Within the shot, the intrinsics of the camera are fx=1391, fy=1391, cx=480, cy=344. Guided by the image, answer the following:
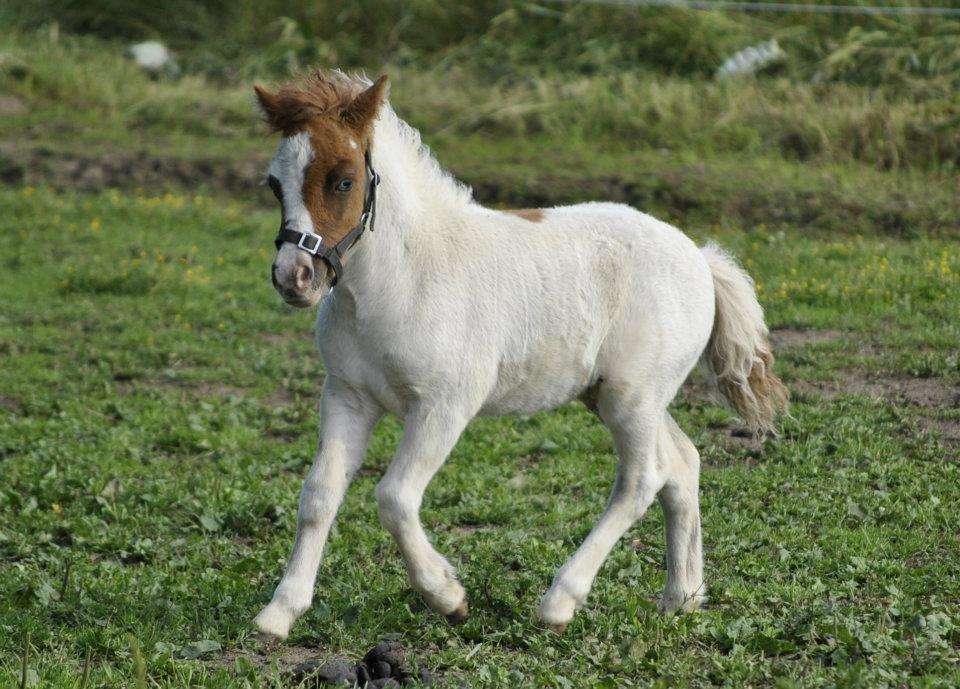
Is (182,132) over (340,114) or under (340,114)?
under

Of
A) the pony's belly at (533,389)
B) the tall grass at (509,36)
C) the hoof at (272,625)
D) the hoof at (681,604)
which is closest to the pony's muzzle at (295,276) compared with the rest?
the pony's belly at (533,389)

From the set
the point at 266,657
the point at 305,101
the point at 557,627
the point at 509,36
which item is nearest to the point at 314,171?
the point at 305,101

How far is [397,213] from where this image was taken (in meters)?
5.04

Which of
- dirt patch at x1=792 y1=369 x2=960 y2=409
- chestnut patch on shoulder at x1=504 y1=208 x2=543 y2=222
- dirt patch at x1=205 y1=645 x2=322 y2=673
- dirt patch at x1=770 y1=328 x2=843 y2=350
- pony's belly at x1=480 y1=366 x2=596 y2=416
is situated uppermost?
chestnut patch on shoulder at x1=504 y1=208 x2=543 y2=222

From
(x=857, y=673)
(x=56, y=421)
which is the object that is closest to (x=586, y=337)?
(x=857, y=673)

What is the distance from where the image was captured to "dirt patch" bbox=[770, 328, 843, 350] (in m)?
8.86

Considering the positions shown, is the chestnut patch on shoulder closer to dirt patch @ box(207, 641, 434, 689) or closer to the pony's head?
the pony's head

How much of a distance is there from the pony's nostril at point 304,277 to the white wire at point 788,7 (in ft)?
37.5

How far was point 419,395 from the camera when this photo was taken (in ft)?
16.1

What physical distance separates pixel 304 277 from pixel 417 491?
0.89m

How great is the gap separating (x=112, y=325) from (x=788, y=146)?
6.71m

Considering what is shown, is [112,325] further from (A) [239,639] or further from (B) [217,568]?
(A) [239,639]

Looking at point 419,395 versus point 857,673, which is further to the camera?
point 419,395

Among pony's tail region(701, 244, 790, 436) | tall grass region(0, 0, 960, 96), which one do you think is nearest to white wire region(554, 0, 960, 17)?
tall grass region(0, 0, 960, 96)
